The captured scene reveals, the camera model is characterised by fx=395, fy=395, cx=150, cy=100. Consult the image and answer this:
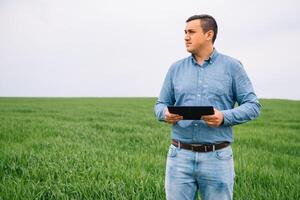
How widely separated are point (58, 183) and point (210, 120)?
9.99ft

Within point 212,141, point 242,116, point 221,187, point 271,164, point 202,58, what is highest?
point 202,58

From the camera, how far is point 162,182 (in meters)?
5.49

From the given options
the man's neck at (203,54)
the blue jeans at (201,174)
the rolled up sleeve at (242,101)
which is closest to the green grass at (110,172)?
the blue jeans at (201,174)

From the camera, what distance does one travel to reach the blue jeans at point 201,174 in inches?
130

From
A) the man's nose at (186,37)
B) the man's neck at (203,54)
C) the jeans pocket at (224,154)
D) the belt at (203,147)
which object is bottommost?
the jeans pocket at (224,154)

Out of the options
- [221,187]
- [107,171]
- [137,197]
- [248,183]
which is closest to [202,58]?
[221,187]

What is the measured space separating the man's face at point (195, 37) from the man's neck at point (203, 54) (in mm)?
42

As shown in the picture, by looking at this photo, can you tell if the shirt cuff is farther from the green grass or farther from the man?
the green grass

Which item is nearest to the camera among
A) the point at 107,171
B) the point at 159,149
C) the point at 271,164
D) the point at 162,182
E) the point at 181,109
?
the point at 181,109

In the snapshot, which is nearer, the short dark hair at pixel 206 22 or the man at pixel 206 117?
the man at pixel 206 117

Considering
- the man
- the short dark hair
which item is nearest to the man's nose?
the man

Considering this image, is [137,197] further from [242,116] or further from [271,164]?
[271,164]

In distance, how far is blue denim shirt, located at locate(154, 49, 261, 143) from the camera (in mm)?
3377

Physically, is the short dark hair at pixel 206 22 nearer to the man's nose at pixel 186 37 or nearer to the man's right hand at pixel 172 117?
the man's nose at pixel 186 37
